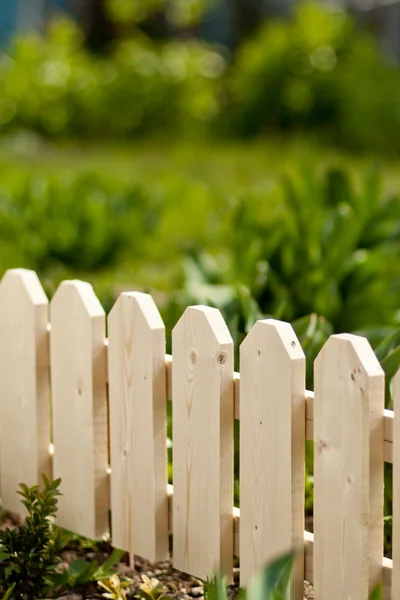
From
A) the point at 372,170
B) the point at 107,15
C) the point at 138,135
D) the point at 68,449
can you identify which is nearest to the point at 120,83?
the point at 138,135

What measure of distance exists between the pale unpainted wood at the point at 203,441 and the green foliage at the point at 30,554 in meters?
0.31

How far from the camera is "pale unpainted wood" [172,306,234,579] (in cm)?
222

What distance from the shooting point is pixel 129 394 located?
2.46 meters

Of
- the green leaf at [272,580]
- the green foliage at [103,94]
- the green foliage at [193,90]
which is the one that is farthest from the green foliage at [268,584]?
the green foliage at [103,94]

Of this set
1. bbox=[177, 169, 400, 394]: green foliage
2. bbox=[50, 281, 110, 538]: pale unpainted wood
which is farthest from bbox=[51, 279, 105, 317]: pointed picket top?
bbox=[177, 169, 400, 394]: green foliage

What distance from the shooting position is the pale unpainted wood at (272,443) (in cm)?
209

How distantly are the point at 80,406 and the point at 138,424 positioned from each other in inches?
8.7

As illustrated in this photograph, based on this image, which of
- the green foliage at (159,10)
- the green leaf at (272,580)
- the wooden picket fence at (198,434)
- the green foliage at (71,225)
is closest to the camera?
the green leaf at (272,580)

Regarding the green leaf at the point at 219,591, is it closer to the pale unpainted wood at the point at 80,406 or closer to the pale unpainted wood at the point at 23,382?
the pale unpainted wood at the point at 80,406

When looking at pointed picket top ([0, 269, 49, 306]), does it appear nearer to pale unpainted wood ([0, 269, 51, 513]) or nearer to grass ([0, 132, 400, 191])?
pale unpainted wood ([0, 269, 51, 513])

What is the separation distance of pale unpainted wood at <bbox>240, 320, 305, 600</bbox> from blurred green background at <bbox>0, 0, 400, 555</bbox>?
0.59 metres

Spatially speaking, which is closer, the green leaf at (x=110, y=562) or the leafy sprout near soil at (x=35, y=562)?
the leafy sprout near soil at (x=35, y=562)

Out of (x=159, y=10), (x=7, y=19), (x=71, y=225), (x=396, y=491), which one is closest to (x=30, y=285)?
(x=396, y=491)

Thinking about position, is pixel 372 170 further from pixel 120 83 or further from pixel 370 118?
pixel 120 83
